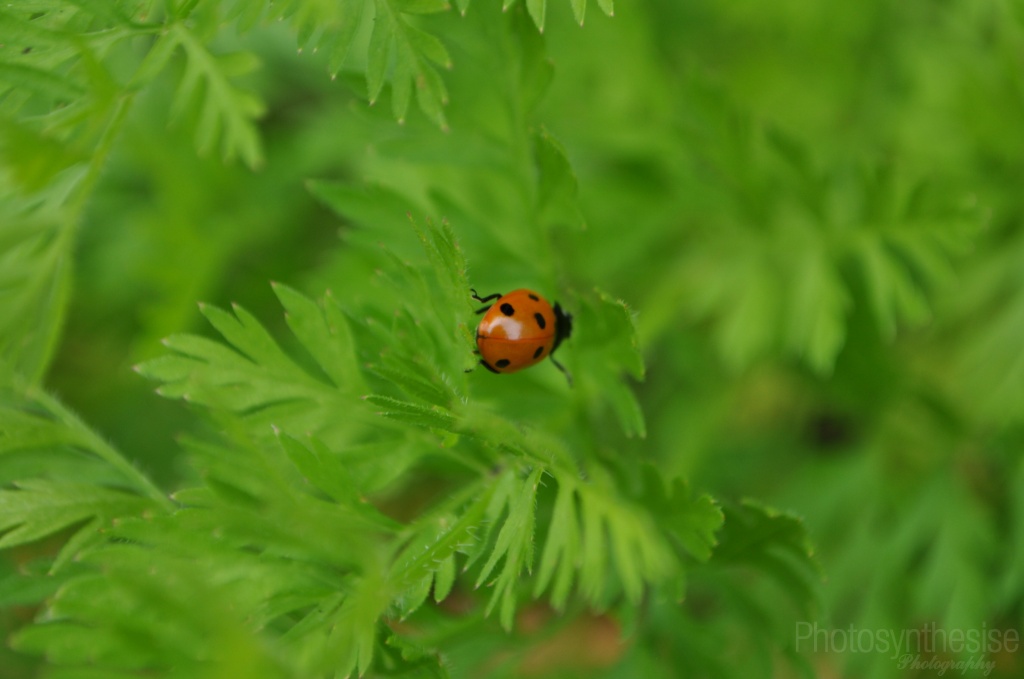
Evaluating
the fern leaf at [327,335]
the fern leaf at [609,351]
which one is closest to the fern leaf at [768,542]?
the fern leaf at [609,351]

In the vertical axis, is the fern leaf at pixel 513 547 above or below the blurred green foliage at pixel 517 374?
below

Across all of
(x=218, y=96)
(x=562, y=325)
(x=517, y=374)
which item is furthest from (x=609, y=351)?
(x=218, y=96)

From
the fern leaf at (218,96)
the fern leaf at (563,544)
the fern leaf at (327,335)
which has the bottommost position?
the fern leaf at (563,544)

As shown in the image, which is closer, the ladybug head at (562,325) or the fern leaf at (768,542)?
the fern leaf at (768,542)

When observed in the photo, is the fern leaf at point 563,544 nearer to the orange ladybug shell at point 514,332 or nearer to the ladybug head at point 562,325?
the orange ladybug shell at point 514,332

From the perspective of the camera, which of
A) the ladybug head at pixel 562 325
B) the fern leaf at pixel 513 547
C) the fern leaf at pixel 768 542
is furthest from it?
the ladybug head at pixel 562 325

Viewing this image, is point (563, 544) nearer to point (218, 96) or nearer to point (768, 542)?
point (768, 542)
